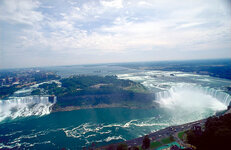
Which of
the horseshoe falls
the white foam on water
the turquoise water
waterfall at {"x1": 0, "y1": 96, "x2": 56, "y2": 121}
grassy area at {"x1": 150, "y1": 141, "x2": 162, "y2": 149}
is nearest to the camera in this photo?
grassy area at {"x1": 150, "y1": 141, "x2": 162, "y2": 149}

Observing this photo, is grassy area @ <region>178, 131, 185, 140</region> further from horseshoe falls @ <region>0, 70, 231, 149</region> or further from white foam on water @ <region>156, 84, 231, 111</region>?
white foam on water @ <region>156, 84, 231, 111</region>

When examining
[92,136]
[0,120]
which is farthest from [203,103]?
[0,120]

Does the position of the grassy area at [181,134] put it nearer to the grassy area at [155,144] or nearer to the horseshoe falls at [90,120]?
the grassy area at [155,144]

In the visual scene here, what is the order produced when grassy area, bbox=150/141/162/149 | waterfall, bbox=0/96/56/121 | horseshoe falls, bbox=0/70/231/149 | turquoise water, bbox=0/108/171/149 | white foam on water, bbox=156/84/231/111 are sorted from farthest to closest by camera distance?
waterfall, bbox=0/96/56/121, white foam on water, bbox=156/84/231/111, horseshoe falls, bbox=0/70/231/149, turquoise water, bbox=0/108/171/149, grassy area, bbox=150/141/162/149

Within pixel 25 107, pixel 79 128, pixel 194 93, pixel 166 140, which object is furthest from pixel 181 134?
pixel 25 107

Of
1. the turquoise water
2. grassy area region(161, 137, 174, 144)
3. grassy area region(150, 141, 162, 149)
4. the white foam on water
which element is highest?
the white foam on water

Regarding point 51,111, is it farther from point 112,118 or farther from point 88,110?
point 112,118

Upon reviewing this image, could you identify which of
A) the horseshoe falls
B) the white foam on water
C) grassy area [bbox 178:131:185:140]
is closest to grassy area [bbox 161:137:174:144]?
grassy area [bbox 178:131:185:140]

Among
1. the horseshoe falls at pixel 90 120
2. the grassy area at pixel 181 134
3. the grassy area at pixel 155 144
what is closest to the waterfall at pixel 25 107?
the horseshoe falls at pixel 90 120
